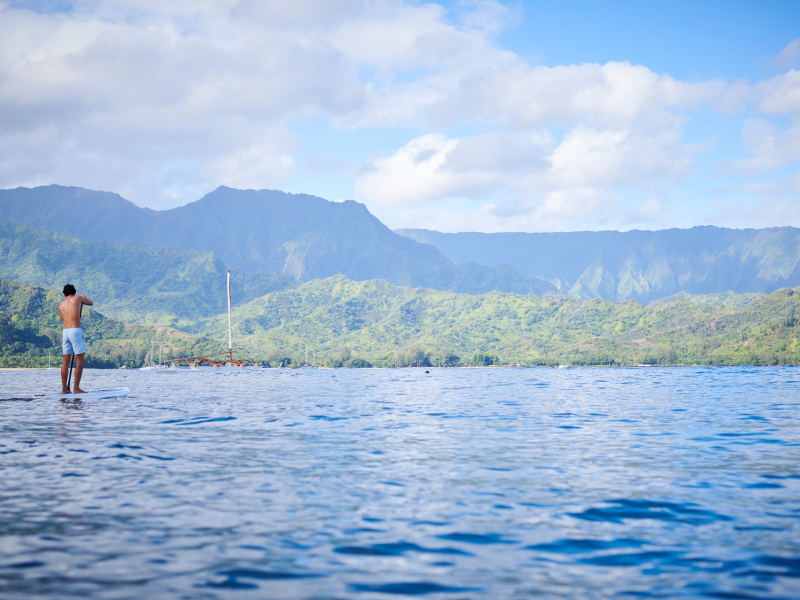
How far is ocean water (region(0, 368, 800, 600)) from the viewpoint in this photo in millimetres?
7586

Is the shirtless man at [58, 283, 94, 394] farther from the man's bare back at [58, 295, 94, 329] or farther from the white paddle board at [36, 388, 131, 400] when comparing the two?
the white paddle board at [36, 388, 131, 400]

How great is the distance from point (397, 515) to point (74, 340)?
2357cm

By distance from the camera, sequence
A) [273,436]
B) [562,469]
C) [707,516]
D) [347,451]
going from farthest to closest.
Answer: [273,436], [347,451], [562,469], [707,516]

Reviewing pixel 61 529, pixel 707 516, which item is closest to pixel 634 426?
pixel 707 516

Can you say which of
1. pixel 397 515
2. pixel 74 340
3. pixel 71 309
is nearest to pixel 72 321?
pixel 71 309

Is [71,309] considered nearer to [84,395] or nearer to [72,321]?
[72,321]

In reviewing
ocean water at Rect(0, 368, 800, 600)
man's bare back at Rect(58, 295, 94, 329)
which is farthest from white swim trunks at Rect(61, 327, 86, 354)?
ocean water at Rect(0, 368, 800, 600)

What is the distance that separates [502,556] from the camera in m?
8.56

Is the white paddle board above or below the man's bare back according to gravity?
below

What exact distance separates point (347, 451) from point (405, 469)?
10.9ft

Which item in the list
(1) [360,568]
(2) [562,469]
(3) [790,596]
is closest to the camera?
(3) [790,596]

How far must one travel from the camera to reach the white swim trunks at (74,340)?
95.3 ft

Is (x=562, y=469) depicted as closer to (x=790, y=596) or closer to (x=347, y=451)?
(x=347, y=451)

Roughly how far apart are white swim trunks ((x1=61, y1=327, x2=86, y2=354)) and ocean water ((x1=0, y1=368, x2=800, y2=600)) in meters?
7.99
